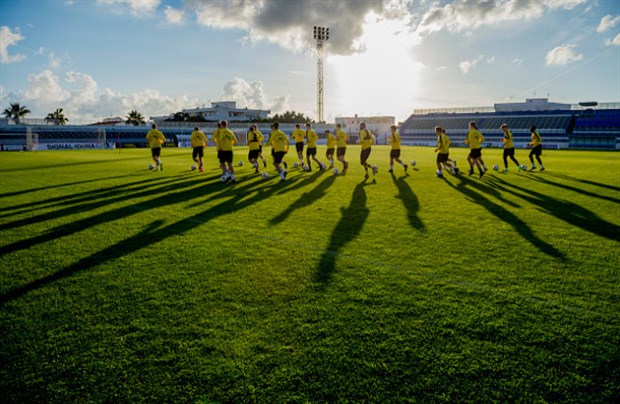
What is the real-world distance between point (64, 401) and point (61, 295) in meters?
1.82

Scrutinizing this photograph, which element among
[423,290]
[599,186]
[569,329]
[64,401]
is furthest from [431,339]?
[599,186]

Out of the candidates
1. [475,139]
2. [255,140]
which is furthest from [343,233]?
[475,139]

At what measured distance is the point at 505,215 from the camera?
7.46 metres

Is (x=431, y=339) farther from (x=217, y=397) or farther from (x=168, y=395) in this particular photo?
(x=168, y=395)

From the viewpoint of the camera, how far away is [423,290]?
12.5ft

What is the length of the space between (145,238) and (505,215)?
7.13 m

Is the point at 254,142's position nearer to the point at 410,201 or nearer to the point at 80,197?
the point at 80,197

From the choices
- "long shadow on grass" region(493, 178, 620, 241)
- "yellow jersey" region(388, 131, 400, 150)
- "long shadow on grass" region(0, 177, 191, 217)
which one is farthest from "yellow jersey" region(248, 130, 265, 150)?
"long shadow on grass" region(493, 178, 620, 241)

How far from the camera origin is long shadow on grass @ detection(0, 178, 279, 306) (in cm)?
409

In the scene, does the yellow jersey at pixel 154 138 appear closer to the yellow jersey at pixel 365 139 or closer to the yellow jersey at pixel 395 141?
the yellow jersey at pixel 365 139

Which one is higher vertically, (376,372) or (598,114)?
(598,114)

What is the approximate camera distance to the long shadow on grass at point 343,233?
4.38 meters

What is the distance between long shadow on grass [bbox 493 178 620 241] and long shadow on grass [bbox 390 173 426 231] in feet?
9.31

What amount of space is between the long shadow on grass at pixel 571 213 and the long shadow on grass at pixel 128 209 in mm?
8889
